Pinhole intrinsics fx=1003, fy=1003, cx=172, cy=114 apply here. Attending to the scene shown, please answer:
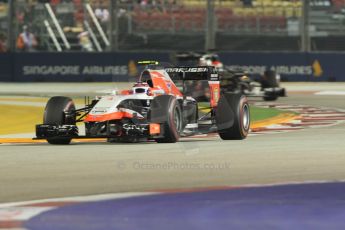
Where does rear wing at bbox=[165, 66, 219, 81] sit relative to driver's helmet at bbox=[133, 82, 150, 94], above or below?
above

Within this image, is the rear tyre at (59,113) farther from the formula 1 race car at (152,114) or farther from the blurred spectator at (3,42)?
the blurred spectator at (3,42)

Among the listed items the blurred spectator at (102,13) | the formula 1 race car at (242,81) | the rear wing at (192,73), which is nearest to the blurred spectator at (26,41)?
the blurred spectator at (102,13)

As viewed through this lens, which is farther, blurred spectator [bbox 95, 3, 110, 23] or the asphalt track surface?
blurred spectator [bbox 95, 3, 110, 23]

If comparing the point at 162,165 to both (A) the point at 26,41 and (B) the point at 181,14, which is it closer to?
(A) the point at 26,41

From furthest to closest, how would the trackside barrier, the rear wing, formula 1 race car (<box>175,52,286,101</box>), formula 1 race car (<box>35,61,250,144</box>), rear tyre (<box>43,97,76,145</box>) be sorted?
the trackside barrier
formula 1 race car (<box>175,52,286,101</box>)
the rear wing
rear tyre (<box>43,97,76,145</box>)
formula 1 race car (<box>35,61,250,144</box>)

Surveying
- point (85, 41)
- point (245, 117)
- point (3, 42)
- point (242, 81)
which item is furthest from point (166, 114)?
point (3, 42)

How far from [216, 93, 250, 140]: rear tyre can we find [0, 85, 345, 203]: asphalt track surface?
0.27 metres

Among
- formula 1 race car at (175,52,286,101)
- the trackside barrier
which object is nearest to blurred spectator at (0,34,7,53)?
the trackside barrier

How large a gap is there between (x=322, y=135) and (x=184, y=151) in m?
3.50

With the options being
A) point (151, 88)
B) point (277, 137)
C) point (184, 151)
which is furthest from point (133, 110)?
point (277, 137)

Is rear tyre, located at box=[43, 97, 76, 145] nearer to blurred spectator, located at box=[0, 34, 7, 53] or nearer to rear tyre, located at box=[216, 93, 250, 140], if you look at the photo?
rear tyre, located at box=[216, 93, 250, 140]

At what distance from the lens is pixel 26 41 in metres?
33.6

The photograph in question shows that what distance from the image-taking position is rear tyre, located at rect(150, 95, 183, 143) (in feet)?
42.2

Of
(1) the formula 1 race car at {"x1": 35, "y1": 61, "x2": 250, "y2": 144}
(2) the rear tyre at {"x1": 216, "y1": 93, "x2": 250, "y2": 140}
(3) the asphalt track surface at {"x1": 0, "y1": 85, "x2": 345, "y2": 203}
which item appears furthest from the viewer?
(2) the rear tyre at {"x1": 216, "y1": 93, "x2": 250, "y2": 140}
